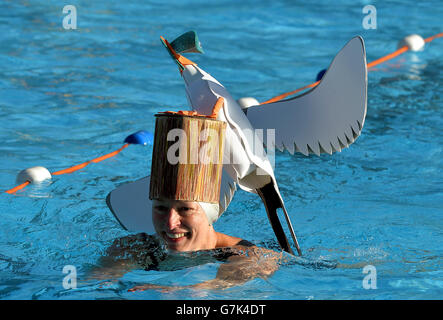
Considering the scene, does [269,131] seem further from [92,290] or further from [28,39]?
[28,39]

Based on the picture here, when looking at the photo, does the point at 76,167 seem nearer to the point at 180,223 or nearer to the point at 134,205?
the point at 134,205

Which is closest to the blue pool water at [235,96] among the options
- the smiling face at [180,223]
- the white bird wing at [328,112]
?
the smiling face at [180,223]

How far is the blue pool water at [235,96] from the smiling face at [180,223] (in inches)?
8.1

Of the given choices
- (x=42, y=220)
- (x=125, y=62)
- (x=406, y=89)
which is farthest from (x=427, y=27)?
(x=42, y=220)

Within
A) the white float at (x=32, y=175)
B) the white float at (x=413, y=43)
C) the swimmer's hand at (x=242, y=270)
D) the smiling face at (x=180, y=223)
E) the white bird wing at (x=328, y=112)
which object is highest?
the white float at (x=413, y=43)

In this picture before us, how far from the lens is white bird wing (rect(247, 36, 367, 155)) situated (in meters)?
2.88

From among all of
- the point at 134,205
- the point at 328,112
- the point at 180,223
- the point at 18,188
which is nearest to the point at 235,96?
the point at 18,188

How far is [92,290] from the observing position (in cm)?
301

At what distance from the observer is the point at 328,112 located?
9.77ft

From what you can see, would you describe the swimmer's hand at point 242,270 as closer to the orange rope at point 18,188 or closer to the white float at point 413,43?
the orange rope at point 18,188

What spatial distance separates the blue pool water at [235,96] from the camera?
331 centimetres

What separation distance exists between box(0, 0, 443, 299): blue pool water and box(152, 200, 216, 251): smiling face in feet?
0.68

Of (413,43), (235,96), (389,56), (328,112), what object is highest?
(413,43)

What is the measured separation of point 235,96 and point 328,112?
11.1ft
